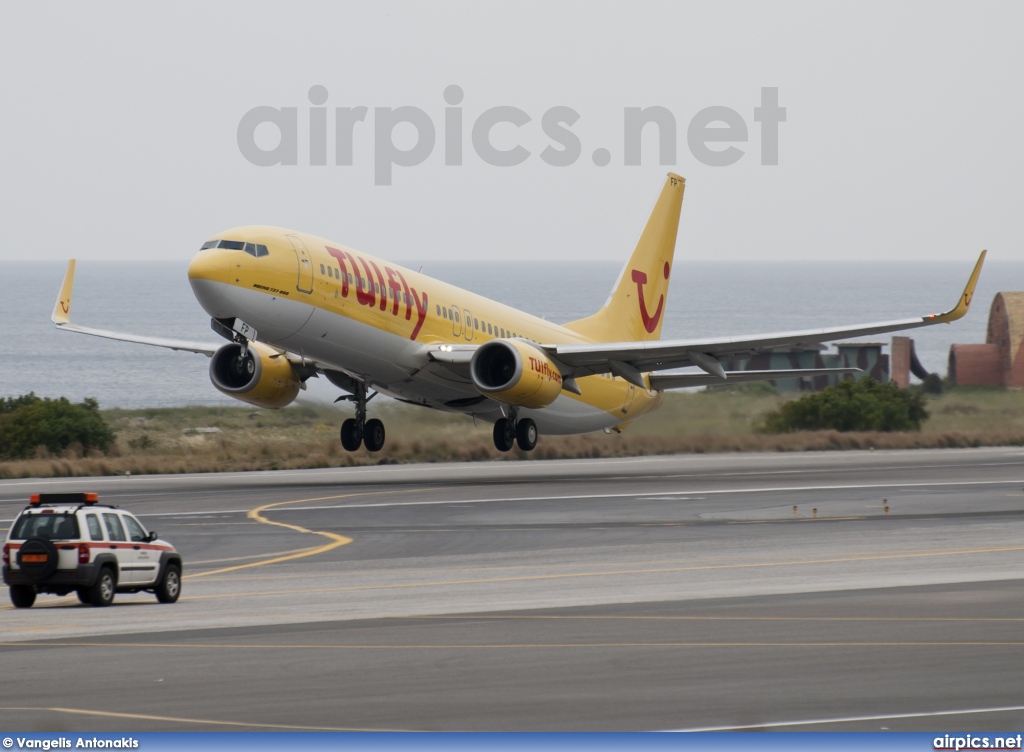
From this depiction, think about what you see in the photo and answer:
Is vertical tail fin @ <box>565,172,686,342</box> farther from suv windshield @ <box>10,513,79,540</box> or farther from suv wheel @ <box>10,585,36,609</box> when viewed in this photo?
suv wheel @ <box>10,585,36,609</box>

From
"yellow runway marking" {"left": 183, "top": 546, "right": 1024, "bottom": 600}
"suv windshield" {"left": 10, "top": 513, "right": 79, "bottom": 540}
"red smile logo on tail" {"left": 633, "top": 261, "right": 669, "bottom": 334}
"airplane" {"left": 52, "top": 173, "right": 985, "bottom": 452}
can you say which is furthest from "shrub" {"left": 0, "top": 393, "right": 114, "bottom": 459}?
"suv windshield" {"left": 10, "top": 513, "right": 79, "bottom": 540}

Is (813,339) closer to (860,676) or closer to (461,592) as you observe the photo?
(461,592)

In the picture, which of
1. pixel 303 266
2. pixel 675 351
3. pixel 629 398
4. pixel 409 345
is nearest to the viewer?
pixel 303 266

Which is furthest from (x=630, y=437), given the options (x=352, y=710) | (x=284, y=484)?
(x=352, y=710)

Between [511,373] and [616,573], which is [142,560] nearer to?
[616,573]

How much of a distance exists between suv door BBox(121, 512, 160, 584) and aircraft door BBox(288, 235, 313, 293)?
→ 48.5 feet

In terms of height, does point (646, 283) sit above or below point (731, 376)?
above

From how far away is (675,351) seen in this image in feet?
135

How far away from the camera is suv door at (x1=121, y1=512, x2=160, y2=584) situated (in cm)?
2056

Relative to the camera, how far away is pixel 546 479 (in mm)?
45938

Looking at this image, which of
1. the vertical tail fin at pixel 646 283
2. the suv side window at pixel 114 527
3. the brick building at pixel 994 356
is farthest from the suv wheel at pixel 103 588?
the brick building at pixel 994 356

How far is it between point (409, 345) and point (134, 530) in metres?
17.8

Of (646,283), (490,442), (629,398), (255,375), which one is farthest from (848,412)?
(255,375)

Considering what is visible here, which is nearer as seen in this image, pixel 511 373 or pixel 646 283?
pixel 511 373
